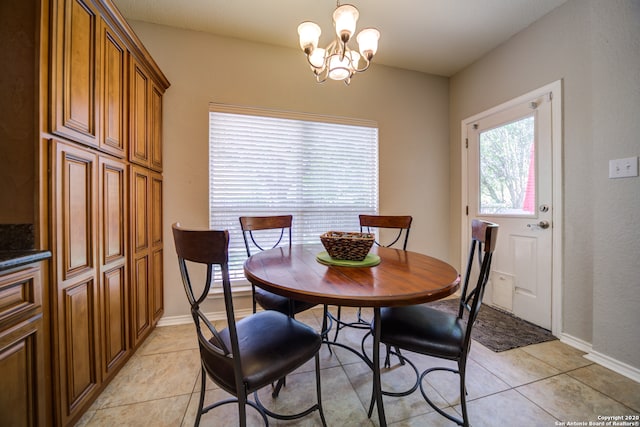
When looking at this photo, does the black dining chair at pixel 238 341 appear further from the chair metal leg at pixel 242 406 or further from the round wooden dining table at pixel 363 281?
the round wooden dining table at pixel 363 281

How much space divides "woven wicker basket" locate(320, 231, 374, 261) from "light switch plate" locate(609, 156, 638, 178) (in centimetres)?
178

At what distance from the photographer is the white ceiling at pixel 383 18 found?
2.04 meters

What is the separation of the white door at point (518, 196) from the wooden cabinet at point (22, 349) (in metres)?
3.34

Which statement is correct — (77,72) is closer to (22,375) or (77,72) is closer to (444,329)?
(22,375)

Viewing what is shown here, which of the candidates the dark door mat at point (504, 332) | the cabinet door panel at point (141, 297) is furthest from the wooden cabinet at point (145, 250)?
the dark door mat at point (504, 332)

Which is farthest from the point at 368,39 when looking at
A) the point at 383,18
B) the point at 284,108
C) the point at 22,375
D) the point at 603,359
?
the point at 603,359

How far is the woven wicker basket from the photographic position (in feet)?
4.28

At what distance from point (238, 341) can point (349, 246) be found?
688mm

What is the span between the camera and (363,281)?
41.1 inches

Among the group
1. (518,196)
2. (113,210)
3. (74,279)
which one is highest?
(518,196)

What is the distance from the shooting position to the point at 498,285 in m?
2.60

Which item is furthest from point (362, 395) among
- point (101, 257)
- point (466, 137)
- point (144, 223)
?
point (466, 137)

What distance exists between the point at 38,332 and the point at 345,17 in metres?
2.06

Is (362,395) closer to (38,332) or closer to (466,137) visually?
(38,332)
